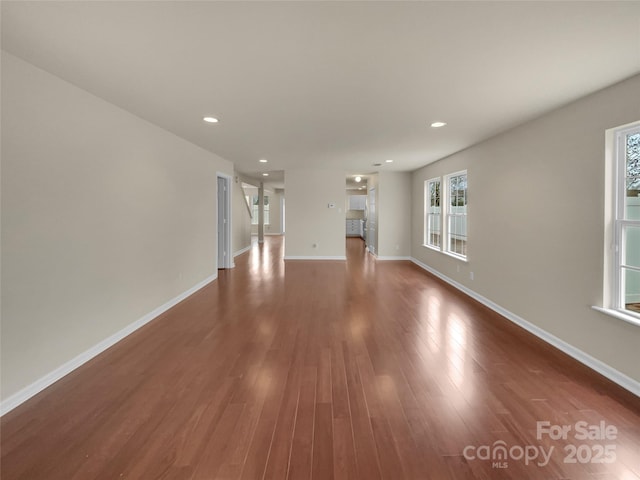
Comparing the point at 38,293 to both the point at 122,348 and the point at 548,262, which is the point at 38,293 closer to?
the point at 122,348

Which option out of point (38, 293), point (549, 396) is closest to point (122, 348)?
point (38, 293)

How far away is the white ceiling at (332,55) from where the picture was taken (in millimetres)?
1587

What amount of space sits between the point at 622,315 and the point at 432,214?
4574 mm

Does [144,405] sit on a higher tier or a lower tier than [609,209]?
lower

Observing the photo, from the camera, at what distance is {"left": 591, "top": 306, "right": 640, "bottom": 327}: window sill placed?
2225mm

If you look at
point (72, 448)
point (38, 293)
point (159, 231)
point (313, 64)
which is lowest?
point (72, 448)

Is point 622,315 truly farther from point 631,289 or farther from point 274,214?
point 274,214

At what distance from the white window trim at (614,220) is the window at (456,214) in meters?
2.61

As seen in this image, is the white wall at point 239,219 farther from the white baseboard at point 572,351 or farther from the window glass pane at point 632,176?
the window glass pane at point 632,176

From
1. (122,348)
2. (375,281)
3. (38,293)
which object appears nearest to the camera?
(38,293)

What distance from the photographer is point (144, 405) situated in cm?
205

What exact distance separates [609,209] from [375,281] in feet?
12.0

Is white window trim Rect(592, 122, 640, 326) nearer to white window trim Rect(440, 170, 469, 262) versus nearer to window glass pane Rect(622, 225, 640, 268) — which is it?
window glass pane Rect(622, 225, 640, 268)

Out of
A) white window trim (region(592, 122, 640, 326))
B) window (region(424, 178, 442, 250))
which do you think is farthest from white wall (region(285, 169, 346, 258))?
white window trim (region(592, 122, 640, 326))
